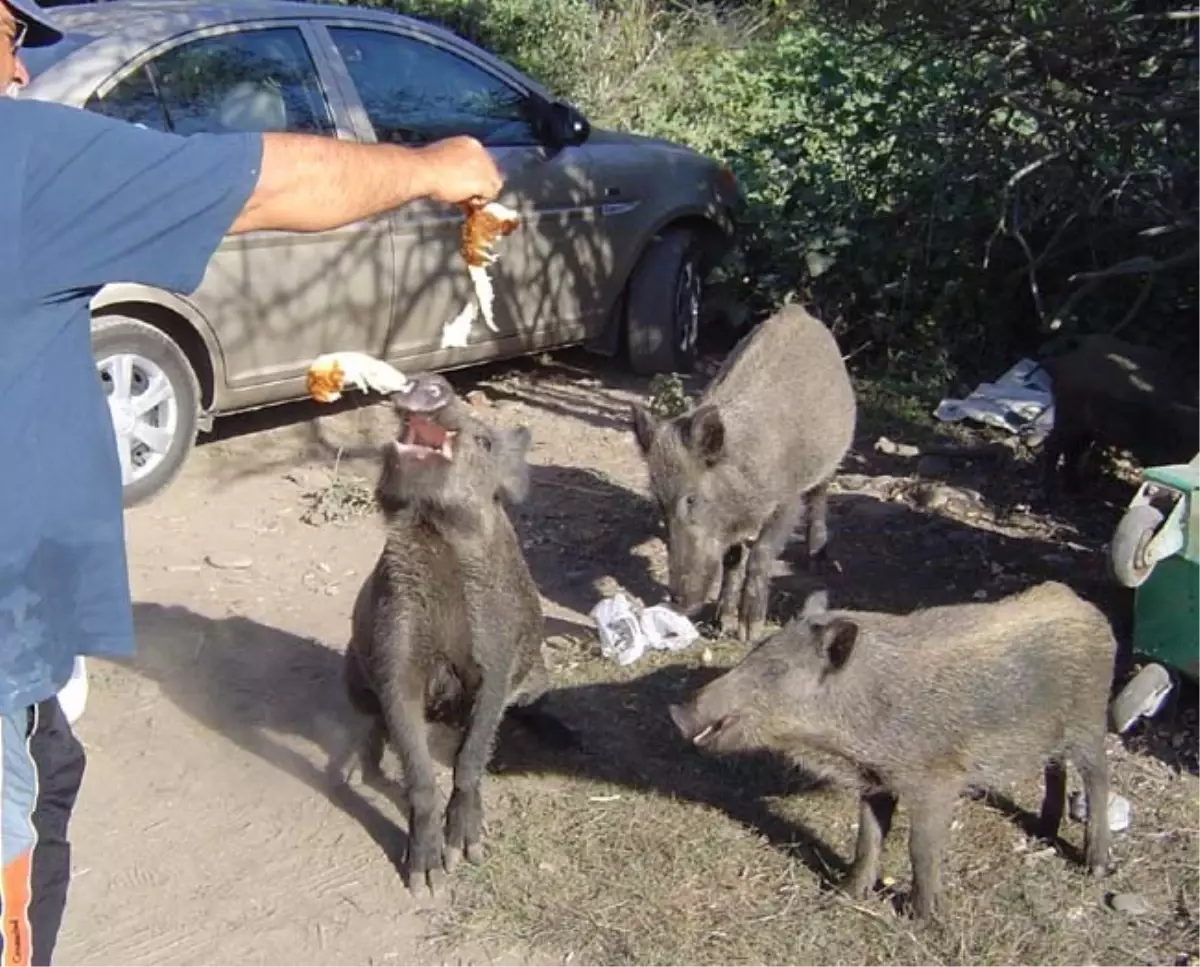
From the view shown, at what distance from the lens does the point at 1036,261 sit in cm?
818

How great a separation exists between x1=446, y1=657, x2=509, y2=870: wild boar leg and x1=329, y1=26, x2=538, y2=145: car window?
410 centimetres

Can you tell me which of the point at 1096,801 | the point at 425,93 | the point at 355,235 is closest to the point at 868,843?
the point at 1096,801

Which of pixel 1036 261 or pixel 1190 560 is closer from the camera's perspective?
pixel 1190 560

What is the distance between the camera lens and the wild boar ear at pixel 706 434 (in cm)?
644

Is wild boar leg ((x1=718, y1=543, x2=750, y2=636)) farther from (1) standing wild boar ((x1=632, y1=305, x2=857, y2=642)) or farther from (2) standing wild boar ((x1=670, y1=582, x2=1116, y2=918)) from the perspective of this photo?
(2) standing wild boar ((x1=670, y1=582, x2=1116, y2=918))

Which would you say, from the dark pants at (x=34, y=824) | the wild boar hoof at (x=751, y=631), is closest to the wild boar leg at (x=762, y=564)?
the wild boar hoof at (x=751, y=631)

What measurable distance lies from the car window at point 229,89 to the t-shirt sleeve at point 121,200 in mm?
4553

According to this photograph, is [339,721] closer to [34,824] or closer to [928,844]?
[928,844]

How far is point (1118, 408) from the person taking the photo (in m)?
7.66

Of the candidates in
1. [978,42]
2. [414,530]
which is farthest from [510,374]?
[414,530]

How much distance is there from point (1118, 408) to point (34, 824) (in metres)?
5.92

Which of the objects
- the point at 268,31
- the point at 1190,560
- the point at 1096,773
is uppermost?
the point at 268,31

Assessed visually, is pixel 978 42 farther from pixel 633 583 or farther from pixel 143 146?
pixel 143 146

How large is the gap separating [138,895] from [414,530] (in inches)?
52.4
